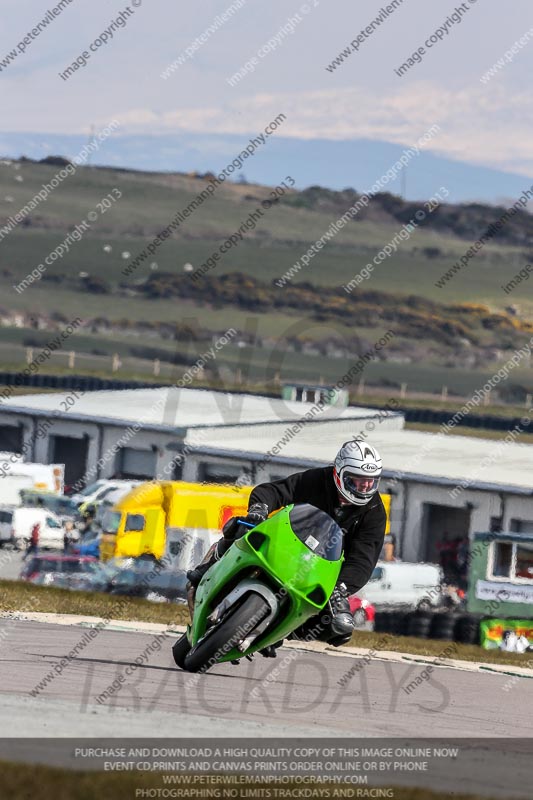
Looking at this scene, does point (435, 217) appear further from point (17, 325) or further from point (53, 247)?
point (17, 325)

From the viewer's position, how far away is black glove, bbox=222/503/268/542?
1009 centimetres

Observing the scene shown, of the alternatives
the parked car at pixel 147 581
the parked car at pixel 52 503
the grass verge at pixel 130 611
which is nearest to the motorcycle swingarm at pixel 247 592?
the grass verge at pixel 130 611

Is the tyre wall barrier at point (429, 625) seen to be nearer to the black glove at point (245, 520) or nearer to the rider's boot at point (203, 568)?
the rider's boot at point (203, 568)

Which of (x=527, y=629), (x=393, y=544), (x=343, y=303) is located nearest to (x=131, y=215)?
(x=343, y=303)

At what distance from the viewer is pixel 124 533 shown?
34.2 metres

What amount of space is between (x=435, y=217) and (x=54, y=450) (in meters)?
107

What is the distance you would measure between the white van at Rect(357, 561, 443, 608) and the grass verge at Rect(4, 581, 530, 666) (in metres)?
7.10

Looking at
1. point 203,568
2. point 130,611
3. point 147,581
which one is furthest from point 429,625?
point 203,568

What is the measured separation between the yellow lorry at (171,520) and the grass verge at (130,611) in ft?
27.2

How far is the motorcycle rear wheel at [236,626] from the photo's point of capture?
9.65 meters

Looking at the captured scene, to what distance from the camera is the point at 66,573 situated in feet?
96.4

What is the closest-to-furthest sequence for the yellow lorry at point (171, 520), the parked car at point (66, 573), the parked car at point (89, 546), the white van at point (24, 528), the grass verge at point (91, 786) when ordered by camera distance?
the grass verge at point (91, 786) → the parked car at point (66, 573) → the yellow lorry at point (171, 520) → the parked car at point (89, 546) → the white van at point (24, 528)

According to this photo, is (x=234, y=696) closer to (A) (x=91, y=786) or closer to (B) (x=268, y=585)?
(B) (x=268, y=585)

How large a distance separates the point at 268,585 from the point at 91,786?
2476 millimetres
